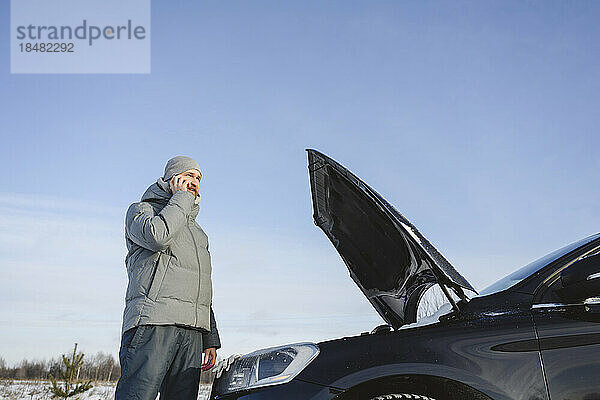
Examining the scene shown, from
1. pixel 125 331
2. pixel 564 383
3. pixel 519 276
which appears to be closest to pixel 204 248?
pixel 125 331

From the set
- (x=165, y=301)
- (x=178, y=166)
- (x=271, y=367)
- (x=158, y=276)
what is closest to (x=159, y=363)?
(x=165, y=301)

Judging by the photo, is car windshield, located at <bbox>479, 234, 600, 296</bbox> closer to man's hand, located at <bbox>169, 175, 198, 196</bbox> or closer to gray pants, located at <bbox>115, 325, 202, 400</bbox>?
gray pants, located at <bbox>115, 325, 202, 400</bbox>

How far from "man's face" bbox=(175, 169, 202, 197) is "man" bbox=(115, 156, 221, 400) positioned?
1.1 inches

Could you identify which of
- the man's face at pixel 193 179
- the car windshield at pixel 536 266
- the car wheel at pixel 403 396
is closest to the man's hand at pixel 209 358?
the man's face at pixel 193 179

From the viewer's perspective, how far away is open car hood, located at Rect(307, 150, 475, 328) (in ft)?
7.07

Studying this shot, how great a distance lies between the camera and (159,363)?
7.51 ft

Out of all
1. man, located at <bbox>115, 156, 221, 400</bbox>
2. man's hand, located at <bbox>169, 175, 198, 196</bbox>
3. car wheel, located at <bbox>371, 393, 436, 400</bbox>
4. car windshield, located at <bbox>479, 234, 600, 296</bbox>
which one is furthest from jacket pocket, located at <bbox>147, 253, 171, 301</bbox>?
car windshield, located at <bbox>479, 234, 600, 296</bbox>

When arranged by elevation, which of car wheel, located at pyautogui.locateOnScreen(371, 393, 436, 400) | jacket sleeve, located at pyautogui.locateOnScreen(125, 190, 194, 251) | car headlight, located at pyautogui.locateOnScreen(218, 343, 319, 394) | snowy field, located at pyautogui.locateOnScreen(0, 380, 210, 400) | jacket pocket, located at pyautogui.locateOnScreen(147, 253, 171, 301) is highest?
jacket sleeve, located at pyautogui.locateOnScreen(125, 190, 194, 251)

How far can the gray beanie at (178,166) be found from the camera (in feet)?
9.01

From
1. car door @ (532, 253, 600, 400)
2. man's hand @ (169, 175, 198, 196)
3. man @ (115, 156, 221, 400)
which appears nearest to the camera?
car door @ (532, 253, 600, 400)

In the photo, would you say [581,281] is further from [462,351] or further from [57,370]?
[57,370]

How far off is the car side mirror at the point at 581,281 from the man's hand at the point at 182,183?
178 cm

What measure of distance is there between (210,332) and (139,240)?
66 centimetres

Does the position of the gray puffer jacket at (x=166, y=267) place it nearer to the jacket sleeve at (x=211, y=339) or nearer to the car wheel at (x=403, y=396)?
the jacket sleeve at (x=211, y=339)
